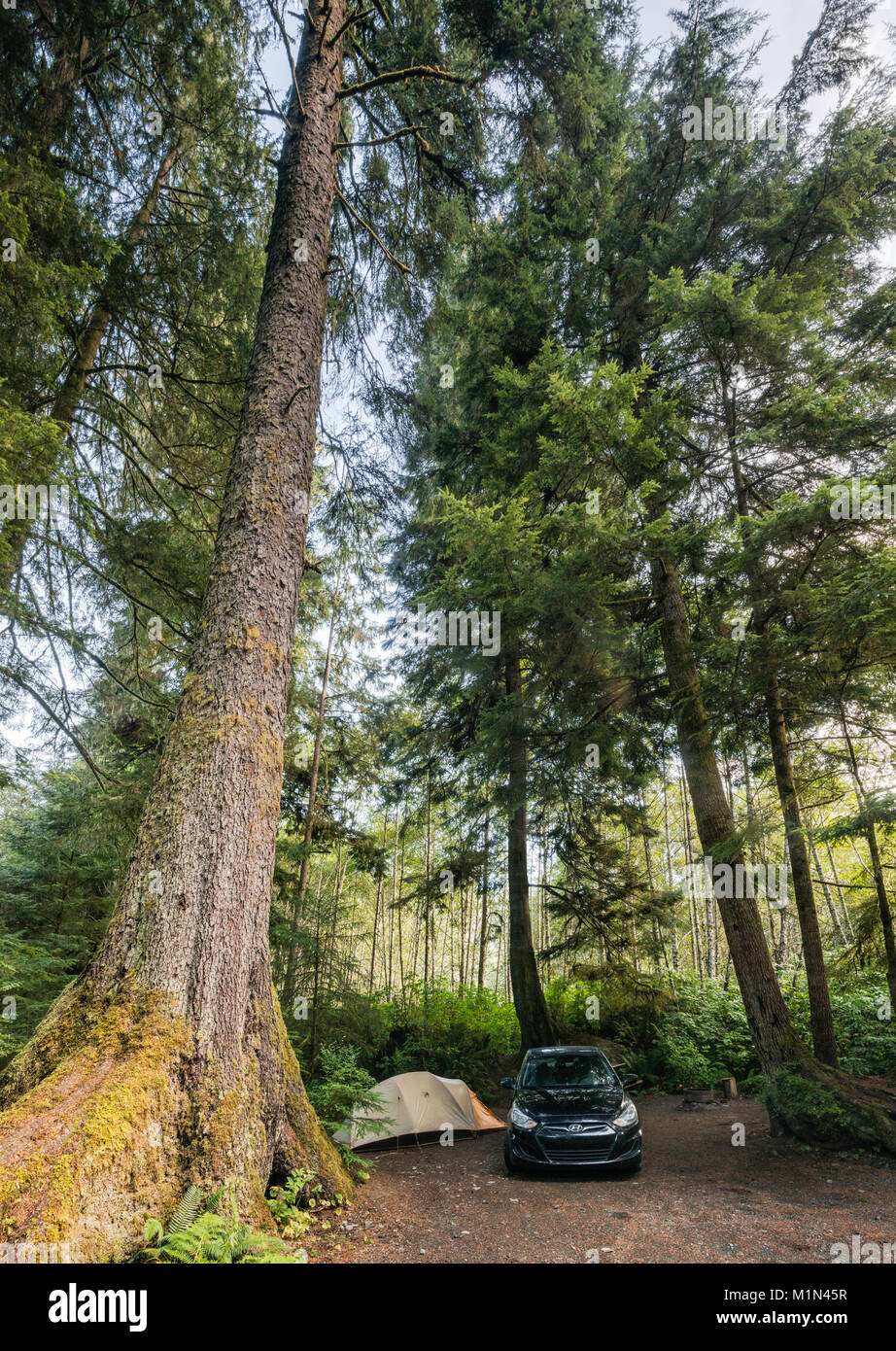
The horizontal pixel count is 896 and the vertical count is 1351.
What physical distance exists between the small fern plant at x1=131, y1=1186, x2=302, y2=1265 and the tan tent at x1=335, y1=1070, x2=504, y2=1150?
21.0 feet

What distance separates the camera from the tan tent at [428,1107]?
8.29 m

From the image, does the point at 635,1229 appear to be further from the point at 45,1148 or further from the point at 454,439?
the point at 454,439

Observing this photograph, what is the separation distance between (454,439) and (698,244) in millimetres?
4896

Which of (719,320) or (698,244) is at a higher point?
(698,244)

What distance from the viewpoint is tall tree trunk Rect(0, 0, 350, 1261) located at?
7.74ft

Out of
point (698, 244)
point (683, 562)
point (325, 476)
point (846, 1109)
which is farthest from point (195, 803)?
point (698, 244)

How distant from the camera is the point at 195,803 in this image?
10.8 ft

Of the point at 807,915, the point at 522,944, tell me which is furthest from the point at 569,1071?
the point at 522,944

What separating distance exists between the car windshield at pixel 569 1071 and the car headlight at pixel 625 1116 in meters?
0.45

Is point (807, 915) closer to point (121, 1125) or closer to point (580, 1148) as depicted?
point (580, 1148)

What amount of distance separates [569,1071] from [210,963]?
6.05m

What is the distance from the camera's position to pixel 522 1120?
250 inches

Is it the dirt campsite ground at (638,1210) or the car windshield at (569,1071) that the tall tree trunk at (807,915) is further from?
the car windshield at (569,1071)

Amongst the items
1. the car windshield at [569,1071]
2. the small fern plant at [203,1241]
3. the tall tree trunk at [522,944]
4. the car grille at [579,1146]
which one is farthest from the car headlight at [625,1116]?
the small fern plant at [203,1241]
